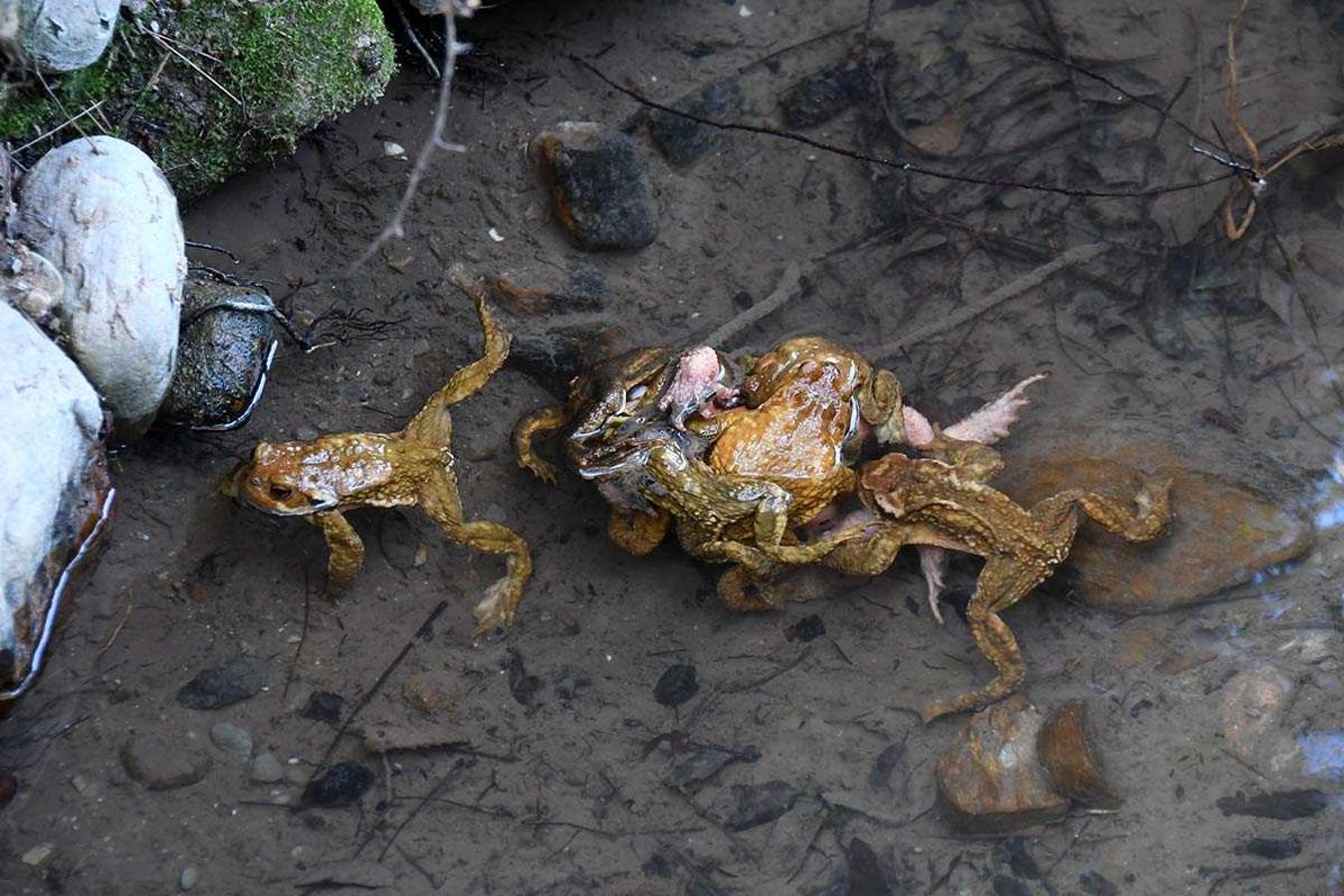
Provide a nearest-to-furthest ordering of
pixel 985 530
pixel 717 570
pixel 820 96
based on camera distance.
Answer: pixel 985 530
pixel 717 570
pixel 820 96

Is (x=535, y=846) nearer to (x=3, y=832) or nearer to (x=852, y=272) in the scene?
(x=3, y=832)

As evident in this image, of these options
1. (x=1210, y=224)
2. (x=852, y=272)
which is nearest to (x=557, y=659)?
(x=852, y=272)

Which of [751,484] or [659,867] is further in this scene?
[751,484]

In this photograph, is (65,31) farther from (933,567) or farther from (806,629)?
(933,567)

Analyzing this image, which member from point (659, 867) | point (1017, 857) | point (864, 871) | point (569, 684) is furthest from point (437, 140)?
point (1017, 857)

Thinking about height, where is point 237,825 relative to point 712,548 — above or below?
below

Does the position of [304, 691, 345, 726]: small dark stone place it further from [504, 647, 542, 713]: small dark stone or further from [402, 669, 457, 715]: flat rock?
[504, 647, 542, 713]: small dark stone
